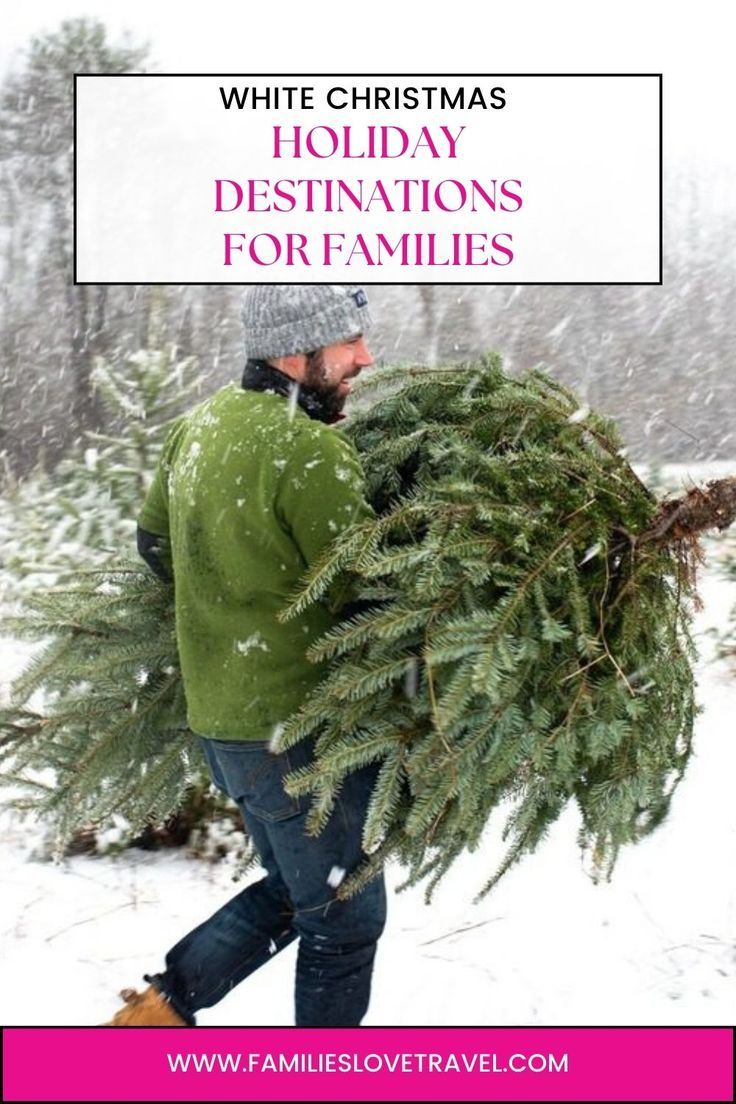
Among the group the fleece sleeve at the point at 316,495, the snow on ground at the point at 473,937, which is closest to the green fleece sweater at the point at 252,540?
the fleece sleeve at the point at 316,495

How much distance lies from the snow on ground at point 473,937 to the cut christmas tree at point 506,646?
851mm

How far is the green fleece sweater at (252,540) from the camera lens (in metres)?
2.24

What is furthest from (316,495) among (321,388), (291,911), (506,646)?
(291,911)

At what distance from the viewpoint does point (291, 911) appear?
2.71 metres

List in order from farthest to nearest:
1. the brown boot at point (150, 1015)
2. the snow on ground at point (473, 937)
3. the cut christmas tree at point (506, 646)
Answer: the snow on ground at point (473, 937) < the brown boot at point (150, 1015) < the cut christmas tree at point (506, 646)

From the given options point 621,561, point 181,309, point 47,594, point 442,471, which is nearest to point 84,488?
point 47,594

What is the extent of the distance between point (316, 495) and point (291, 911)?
1.06m

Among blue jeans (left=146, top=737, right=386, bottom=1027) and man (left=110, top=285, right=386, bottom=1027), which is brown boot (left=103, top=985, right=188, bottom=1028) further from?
man (left=110, top=285, right=386, bottom=1027)

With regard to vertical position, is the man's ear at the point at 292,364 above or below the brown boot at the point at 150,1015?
above

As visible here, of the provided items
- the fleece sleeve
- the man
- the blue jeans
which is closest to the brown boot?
the blue jeans

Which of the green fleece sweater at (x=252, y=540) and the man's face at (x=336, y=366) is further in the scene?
the man's face at (x=336, y=366)

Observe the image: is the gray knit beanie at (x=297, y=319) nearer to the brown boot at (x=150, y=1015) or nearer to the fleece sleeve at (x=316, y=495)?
the fleece sleeve at (x=316, y=495)

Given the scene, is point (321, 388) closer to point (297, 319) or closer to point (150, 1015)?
point (297, 319)

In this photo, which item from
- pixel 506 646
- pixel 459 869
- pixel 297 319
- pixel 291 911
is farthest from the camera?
pixel 459 869
